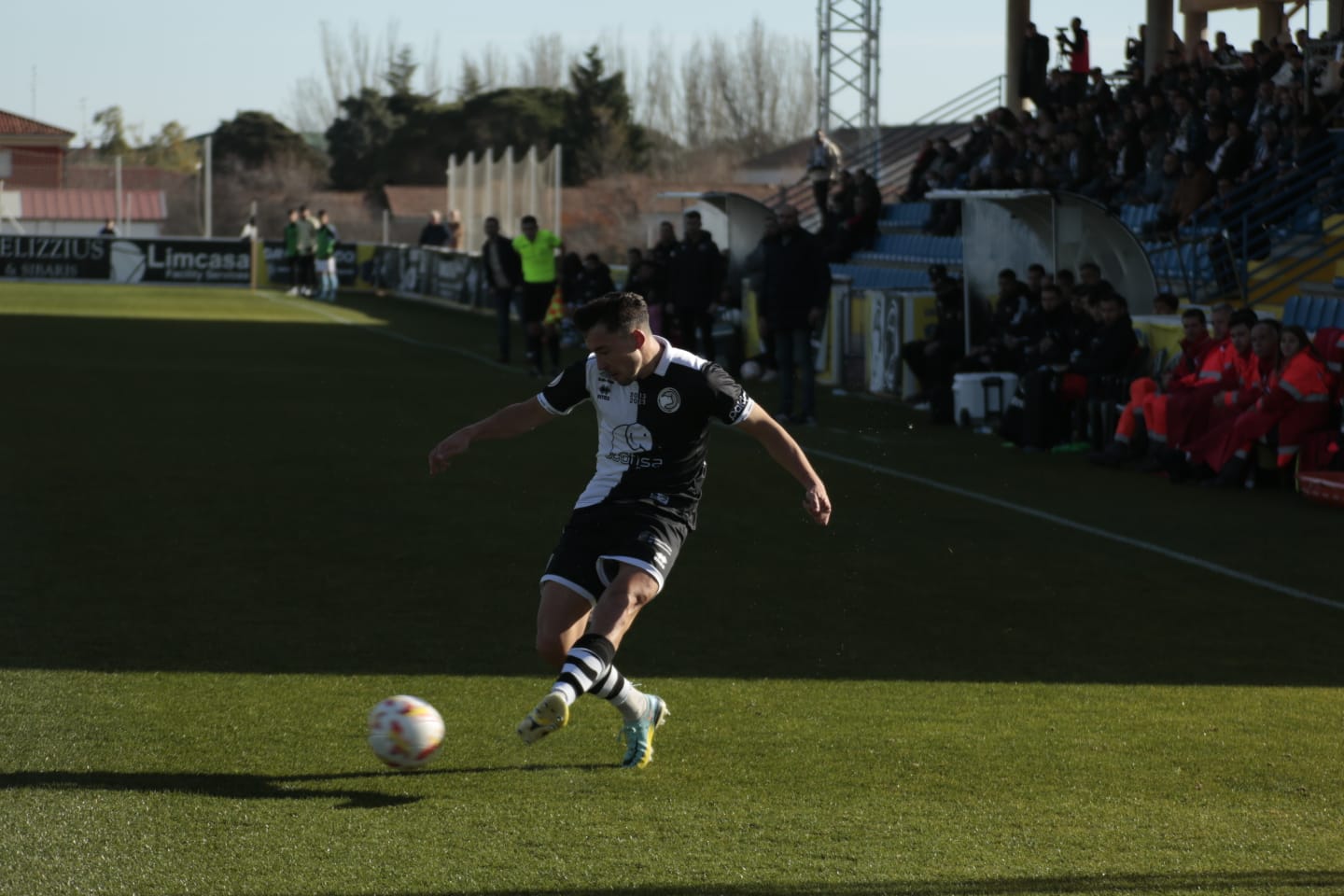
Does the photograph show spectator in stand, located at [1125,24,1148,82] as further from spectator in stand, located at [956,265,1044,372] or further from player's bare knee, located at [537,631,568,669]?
player's bare knee, located at [537,631,568,669]

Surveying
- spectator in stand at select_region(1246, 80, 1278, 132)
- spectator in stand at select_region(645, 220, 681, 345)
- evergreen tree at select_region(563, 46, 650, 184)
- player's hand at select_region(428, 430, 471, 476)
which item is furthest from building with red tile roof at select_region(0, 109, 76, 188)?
player's hand at select_region(428, 430, 471, 476)

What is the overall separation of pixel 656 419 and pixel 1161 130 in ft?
60.3

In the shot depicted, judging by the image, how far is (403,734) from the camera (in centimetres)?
581

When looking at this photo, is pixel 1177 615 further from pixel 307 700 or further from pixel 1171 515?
pixel 307 700

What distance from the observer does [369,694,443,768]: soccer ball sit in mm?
5812

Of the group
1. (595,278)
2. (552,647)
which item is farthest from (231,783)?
(595,278)

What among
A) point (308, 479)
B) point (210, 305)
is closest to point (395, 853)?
point (308, 479)

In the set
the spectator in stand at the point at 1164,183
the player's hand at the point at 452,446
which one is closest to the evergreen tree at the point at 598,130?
the spectator in stand at the point at 1164,183

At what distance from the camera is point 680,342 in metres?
22.3

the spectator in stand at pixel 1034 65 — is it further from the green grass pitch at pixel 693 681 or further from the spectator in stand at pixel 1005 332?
the green grass pitch at pixel 693 681

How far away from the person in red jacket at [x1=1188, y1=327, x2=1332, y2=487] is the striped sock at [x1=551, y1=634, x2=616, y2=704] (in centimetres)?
868

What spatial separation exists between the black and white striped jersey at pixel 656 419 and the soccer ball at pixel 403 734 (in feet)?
3.31

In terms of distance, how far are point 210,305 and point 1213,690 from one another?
31.5 m

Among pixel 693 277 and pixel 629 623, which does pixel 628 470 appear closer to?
pixel 629 623
